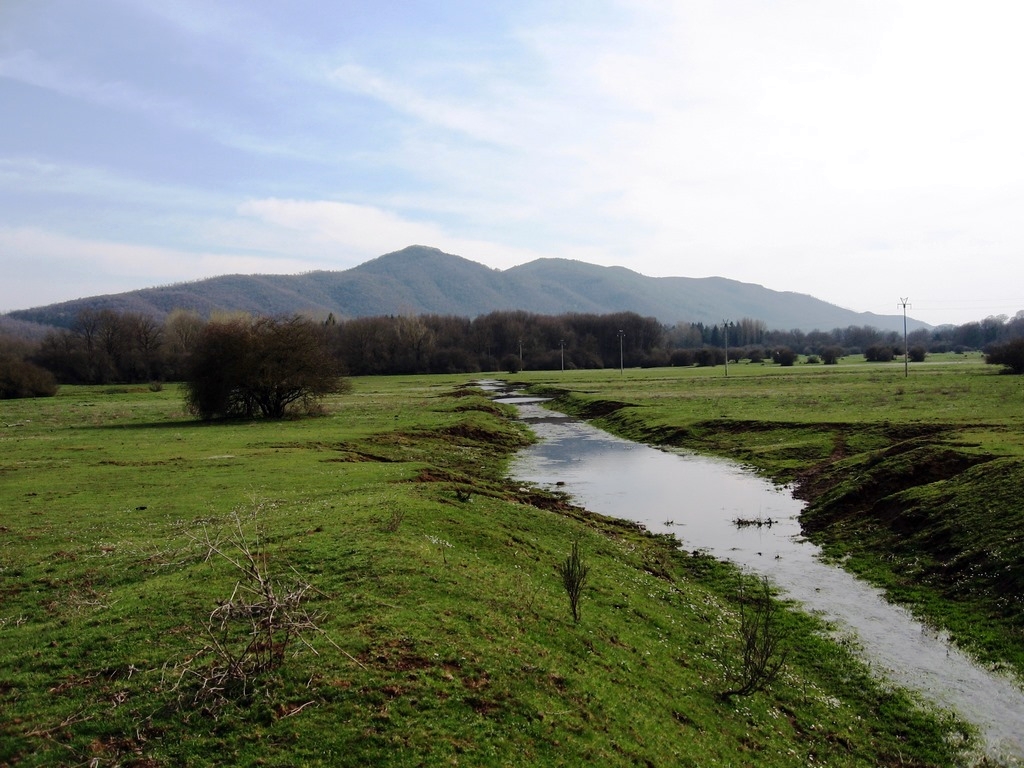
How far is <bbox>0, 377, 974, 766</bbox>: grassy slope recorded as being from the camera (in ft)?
33.0

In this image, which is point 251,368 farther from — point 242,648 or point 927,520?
point 927,520

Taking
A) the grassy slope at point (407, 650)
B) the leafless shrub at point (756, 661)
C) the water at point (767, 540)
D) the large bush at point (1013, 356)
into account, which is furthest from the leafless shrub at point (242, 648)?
the large bush at point (1013, 356)

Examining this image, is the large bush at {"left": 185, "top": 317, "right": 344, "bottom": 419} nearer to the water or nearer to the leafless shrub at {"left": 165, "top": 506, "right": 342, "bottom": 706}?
the water

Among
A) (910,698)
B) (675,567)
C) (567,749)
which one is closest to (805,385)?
(675,567)

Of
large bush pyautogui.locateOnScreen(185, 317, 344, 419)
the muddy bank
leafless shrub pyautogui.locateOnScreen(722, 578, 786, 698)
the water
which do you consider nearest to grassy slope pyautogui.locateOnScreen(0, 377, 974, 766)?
leafless shrub pyautogui.locateOnScreen(722, 578, 786, 698)

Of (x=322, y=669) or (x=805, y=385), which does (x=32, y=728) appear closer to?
(x=322, y=669)

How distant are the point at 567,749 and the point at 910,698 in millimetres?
9299

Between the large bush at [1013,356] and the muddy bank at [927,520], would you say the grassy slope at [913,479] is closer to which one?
the muddy bank at [927,520]

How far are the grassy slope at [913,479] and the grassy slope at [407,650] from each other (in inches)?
208

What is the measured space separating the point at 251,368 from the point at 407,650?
56378 millimetres

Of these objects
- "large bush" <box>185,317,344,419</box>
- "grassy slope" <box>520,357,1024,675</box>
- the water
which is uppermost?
"large bush" <box>185,317,344,419</box>

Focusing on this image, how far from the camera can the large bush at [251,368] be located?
63469mm

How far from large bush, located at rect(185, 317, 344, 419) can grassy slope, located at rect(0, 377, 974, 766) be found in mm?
36025

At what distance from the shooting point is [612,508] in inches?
1299
